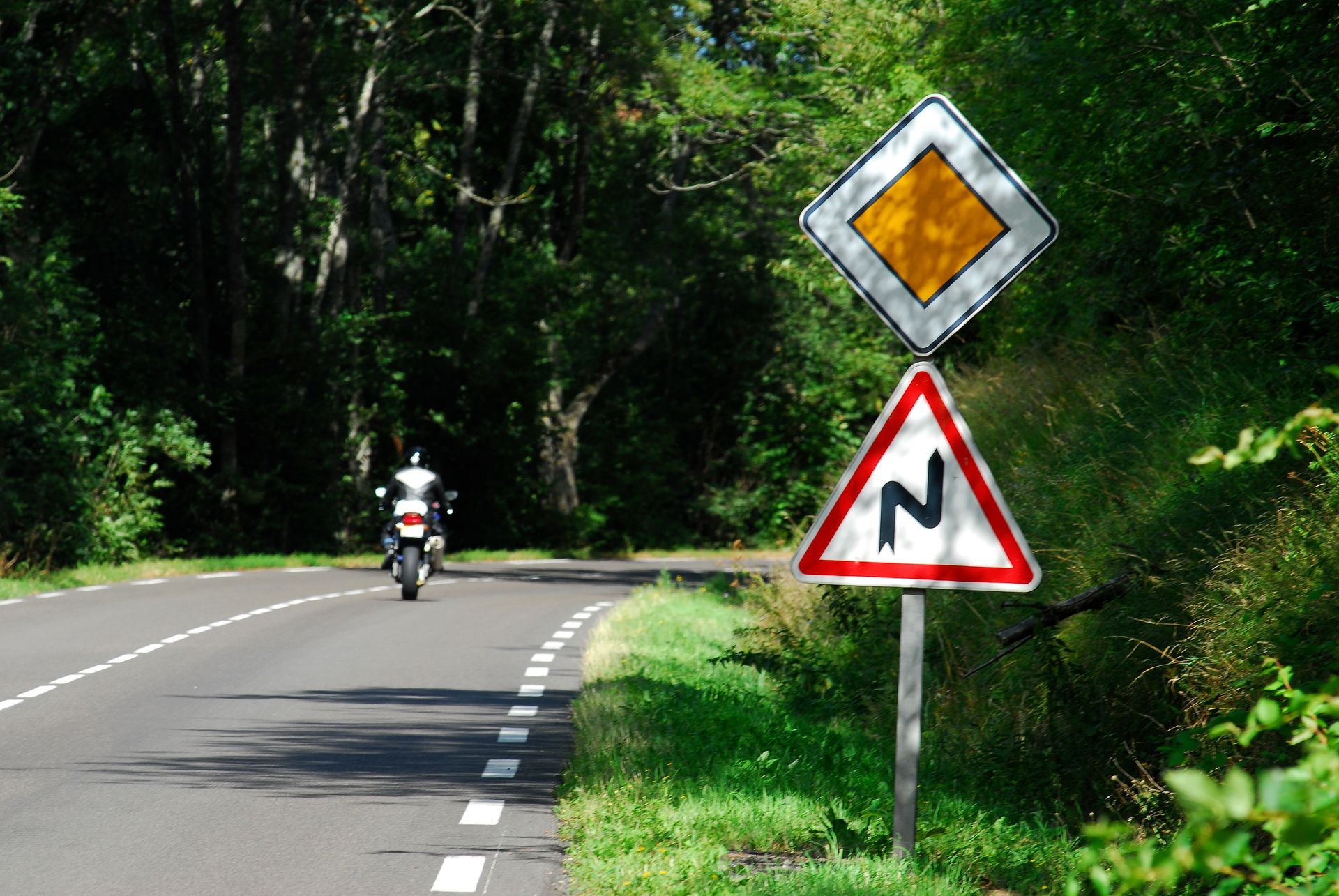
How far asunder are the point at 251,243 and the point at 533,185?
9.17 meters

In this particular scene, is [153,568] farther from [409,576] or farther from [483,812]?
[483,812]

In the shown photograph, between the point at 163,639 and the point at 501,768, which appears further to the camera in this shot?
the point at 163,639

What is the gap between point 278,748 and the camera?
10.2m

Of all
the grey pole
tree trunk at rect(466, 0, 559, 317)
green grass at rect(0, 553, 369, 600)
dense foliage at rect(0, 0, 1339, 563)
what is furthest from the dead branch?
tree trunk at rect(466, 0, 559, 317)

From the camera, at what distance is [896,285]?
5.29 m

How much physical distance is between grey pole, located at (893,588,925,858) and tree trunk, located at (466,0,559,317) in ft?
108

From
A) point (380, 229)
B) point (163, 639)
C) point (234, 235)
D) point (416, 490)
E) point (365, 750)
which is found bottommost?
point (365, 750)

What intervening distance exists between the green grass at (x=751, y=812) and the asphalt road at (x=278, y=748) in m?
0.32

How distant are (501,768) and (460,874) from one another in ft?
8.74

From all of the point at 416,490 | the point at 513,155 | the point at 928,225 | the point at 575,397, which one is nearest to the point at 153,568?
the point at 416,490

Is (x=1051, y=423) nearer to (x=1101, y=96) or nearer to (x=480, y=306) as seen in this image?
(x=1101, y=96)

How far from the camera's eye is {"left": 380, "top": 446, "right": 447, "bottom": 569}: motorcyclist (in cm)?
2295

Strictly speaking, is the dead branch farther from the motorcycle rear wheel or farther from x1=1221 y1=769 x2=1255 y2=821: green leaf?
the motorcycle rear wheel

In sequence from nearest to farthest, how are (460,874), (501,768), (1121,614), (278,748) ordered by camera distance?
(460,874)
(1121,614)
(501,768)
(278,748)
